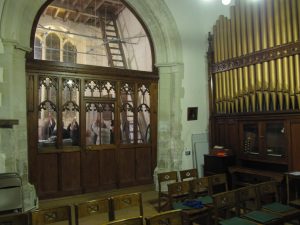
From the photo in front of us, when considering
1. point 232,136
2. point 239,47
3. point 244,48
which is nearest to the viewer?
point 244,48

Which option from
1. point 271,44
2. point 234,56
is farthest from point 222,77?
point 271,44

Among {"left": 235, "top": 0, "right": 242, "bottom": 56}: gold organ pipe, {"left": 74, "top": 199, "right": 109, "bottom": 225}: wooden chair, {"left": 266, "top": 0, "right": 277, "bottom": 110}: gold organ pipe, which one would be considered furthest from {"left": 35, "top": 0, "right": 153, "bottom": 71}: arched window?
{"left": 74, "top": 199, "right": 109, "bottom": 225}: wooden chair

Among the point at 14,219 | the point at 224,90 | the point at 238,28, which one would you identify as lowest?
the point at 14,219

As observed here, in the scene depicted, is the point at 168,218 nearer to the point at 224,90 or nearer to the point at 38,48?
the point at 224,90

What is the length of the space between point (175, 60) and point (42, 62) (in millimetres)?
2730

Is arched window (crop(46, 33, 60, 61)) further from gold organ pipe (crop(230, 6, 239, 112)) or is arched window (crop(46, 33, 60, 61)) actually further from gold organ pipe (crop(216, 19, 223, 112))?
gold organ pipe (crop(230, 6, 239, 112))

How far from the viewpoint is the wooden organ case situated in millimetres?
4875

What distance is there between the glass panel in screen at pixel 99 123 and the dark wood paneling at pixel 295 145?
3314mm

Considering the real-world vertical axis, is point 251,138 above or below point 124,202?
above

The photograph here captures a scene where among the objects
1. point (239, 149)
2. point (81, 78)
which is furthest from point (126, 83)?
point (239, 149)

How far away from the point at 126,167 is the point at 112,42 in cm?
280

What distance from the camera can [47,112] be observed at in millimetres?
5336

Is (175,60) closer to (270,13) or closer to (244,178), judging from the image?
(270,13)

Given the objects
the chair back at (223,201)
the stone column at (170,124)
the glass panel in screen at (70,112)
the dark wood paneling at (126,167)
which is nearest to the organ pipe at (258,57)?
the stone column at (170,124)
